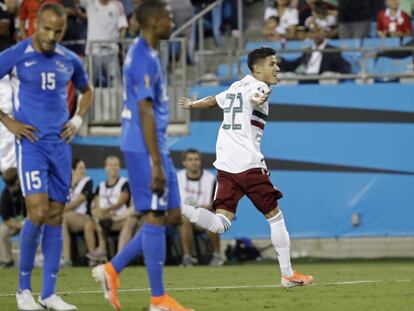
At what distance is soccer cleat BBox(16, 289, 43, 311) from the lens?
378 inches

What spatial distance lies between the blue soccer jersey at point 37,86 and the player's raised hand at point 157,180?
57.1 inches

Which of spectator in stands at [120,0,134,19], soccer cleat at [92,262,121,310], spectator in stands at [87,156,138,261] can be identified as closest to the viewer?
soccer cleat at [92,262,121,310]

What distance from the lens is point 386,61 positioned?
62.0ft

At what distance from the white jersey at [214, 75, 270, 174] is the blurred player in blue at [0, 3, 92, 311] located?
2.71 meters

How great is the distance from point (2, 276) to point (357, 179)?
21.7ft

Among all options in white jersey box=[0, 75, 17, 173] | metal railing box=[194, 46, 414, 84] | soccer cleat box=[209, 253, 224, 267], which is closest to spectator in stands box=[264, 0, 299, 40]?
metal railing box=[194, 46, 414, 84]

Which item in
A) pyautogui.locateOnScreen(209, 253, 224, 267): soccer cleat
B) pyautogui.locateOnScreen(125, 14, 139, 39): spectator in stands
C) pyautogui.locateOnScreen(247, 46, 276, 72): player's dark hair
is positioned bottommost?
pyautogui.locateOnScreen(209, 253, 224, 267): soccer cleat

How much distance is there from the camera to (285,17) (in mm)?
20156

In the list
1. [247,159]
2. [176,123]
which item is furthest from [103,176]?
[247,159]

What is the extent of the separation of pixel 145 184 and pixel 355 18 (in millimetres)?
11628

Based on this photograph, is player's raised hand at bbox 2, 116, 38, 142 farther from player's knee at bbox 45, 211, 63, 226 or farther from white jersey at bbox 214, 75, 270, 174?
white jersey at bbox 214, 75, 270, 174

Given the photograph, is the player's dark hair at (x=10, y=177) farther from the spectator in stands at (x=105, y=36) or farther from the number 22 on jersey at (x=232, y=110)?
the number 22 on jersey at (x=232, y=110)

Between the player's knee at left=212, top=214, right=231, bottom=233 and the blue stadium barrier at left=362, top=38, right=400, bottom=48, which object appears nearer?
the player's knee at left=212, top=214, right=231, bottom=233

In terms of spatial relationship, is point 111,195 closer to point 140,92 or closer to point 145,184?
point 145,184
